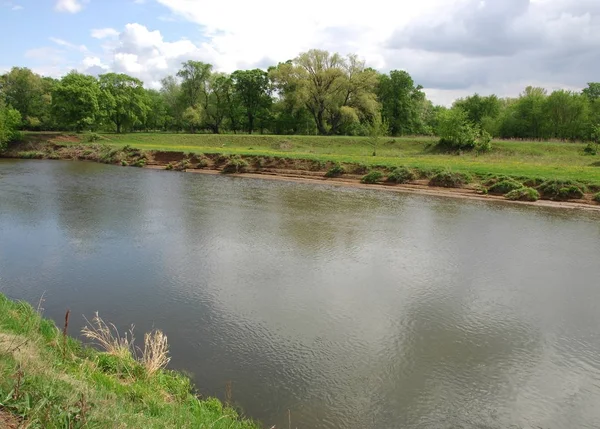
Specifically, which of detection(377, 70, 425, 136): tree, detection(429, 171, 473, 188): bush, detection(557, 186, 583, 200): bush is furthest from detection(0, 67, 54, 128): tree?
detection(557, 186, 583, 200): bush

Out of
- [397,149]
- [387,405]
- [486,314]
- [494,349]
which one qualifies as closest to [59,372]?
[387,405]

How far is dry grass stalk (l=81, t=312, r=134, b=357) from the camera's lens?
8215 mm

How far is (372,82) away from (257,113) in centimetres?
2000

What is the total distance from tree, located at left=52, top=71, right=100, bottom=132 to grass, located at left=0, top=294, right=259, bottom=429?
5869 cm

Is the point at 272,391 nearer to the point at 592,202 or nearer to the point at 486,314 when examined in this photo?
the point at 486,314

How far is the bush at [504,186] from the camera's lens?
3106cm

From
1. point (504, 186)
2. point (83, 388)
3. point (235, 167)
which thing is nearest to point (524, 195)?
point (504, 186)

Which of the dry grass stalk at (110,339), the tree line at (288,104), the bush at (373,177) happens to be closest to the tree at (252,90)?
the tree line at (288,104)

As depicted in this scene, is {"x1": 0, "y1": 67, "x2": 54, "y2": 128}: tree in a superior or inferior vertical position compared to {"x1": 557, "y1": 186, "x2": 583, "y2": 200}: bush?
superior

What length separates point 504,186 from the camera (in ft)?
103

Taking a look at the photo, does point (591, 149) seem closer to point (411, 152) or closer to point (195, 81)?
point (411, 152)

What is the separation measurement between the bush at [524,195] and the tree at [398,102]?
4119cm

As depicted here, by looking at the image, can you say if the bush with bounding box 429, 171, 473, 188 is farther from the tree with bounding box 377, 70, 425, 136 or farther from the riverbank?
the tree with bounding box 377, 70, 425, 136

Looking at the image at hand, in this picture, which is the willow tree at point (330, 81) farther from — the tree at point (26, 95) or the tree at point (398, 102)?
the tree at point (26, 95)
